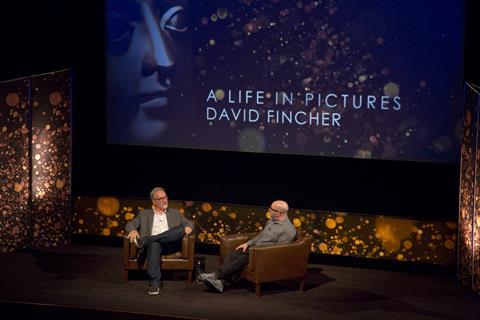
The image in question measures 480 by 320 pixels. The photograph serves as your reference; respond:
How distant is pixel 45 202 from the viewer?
10.9m

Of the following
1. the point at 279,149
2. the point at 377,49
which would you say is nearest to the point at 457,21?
the point at 377,49

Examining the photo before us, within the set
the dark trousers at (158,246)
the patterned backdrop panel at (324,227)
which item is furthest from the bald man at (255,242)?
the patterned backdrop panel at (324,227)

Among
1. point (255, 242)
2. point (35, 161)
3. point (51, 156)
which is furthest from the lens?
point (51, 156)

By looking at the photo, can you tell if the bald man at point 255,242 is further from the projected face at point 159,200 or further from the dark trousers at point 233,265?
the projected face at point 159,200

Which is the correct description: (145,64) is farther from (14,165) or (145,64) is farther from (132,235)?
(132,235)

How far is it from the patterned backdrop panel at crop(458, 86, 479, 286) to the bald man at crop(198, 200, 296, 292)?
1.71 meters

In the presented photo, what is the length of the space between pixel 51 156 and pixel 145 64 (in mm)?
1498

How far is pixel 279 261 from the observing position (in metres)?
9.02

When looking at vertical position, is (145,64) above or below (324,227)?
above

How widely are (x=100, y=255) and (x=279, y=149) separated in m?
2.32

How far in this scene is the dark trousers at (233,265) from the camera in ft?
29.8

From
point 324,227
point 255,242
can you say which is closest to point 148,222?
point 255,242

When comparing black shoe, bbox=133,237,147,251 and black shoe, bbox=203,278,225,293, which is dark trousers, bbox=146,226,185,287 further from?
black shoe, bbox=203,278,225,293

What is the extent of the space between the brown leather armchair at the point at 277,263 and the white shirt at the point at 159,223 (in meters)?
0.92
